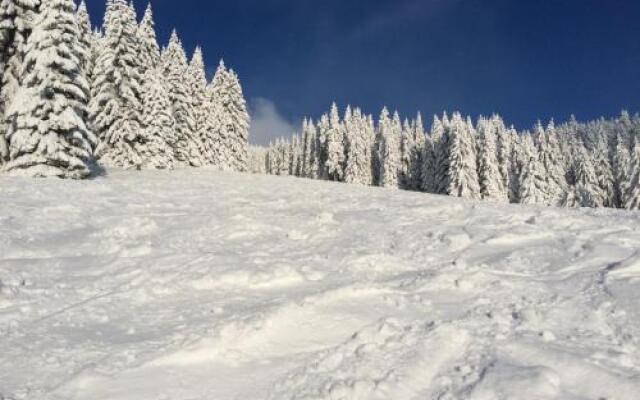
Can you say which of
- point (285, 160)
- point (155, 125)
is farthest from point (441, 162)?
point (285, 160)

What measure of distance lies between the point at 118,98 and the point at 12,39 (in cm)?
1146

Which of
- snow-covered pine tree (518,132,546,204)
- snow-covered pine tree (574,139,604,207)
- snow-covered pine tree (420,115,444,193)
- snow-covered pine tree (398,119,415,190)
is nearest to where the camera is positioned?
snow-covered pine tree (518,132,546,204)

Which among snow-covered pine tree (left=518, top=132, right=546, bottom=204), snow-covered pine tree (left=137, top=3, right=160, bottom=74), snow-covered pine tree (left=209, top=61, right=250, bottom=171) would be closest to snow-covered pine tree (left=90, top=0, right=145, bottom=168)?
→ snow-covered pine tree (left=137, top=3, right=160, bottom=74)

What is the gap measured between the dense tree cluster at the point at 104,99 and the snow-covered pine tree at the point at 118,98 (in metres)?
0.07

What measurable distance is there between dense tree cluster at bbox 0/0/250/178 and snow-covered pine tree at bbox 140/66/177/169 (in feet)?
0.25

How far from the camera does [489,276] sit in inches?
301

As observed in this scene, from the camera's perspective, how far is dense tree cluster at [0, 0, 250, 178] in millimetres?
23828

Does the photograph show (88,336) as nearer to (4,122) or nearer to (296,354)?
(296,354)

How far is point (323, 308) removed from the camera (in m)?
6.73

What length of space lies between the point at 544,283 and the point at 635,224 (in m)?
4.88

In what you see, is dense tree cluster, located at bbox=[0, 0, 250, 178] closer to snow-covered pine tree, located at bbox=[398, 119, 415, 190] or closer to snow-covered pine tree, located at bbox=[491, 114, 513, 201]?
snow-covered pine tree, located at bbox=[398, 119, 415, 190]

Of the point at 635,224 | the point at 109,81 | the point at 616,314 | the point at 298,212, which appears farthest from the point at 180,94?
the point at 616,314

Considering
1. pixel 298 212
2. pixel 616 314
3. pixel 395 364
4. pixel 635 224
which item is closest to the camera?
pixel 395 364

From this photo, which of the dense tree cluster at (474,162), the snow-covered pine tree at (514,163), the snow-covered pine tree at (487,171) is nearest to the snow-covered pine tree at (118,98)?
the dense tree cluster at (474,162)
